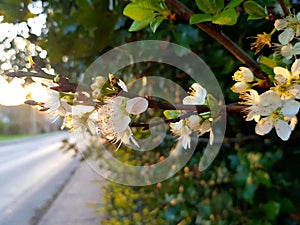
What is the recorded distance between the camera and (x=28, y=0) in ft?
1.98

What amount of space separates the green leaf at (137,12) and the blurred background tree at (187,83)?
0.43ft

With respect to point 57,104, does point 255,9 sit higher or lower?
higher

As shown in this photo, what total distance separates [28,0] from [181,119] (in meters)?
0.37

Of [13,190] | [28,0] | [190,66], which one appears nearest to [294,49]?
[190,66]

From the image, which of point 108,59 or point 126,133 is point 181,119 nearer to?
point 126,133

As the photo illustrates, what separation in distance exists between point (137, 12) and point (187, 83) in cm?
29

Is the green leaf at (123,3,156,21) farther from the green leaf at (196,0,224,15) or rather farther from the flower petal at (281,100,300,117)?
the flower petal at (281,100,300,117)

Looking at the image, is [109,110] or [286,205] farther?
[286,205]

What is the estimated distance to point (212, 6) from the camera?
1.26 ft

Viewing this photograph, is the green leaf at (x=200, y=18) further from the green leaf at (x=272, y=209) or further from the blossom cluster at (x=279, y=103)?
the green leaf at (x=272, y=209)

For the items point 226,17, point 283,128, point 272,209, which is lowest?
point 272,209

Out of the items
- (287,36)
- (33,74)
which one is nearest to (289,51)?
(287,36)

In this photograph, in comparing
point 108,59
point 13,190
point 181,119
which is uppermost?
point 108,59

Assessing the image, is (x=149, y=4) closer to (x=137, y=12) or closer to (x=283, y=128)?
(x=137, y=12)
